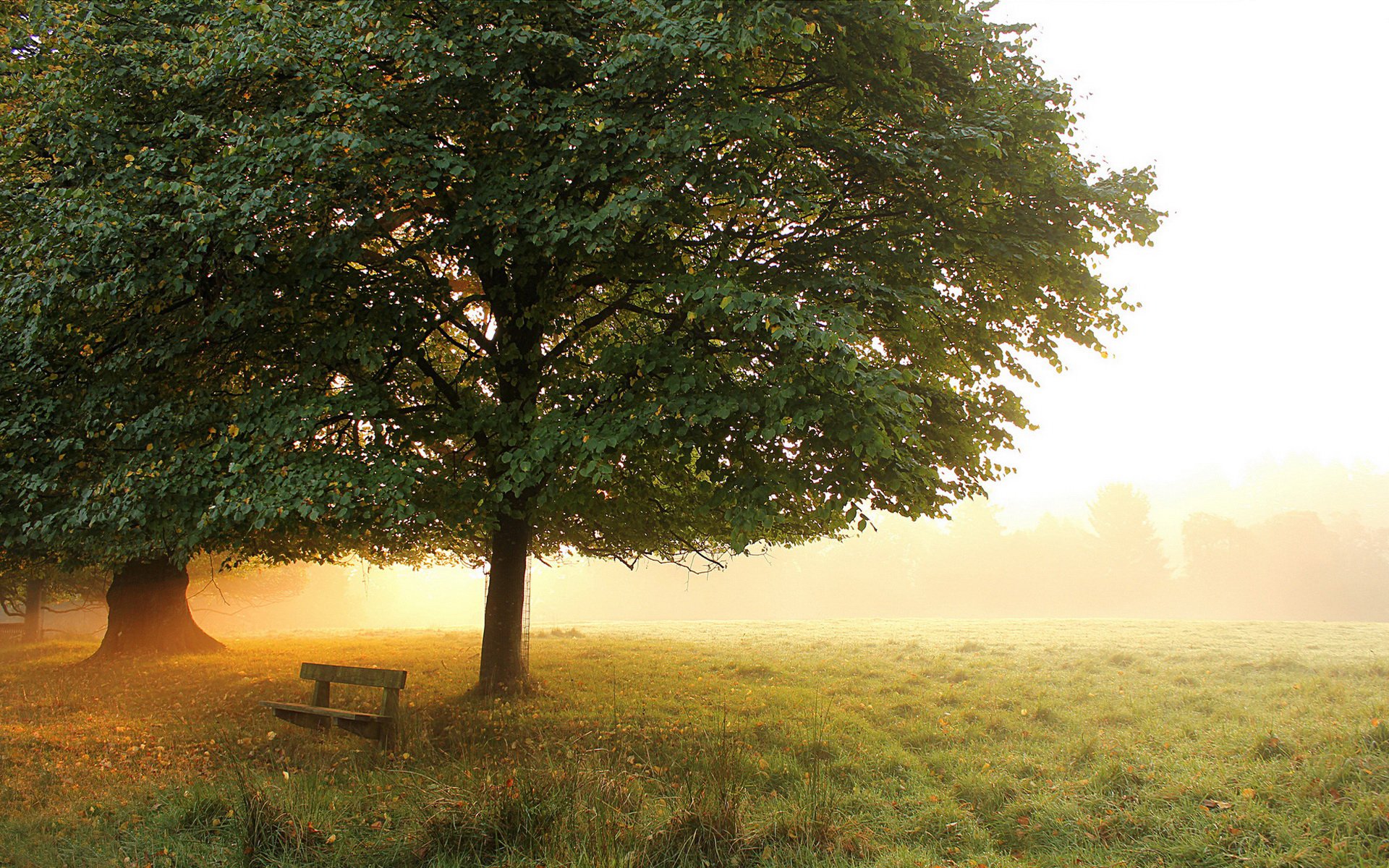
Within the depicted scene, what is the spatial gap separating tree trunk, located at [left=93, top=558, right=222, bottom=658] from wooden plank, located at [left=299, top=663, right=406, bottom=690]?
464 inches

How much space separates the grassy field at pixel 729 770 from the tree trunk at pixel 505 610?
2.06ft

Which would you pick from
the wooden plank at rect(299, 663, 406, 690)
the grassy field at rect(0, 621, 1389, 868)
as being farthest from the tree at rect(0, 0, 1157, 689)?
the grassy field at rect(0, 621, 1389, 868)

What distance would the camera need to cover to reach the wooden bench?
27.5ft

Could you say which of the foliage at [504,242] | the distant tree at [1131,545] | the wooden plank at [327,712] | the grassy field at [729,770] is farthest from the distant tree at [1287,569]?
the wooden plank at [327,712]

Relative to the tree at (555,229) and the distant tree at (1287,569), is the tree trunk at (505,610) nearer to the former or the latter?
the tree at (555,229)

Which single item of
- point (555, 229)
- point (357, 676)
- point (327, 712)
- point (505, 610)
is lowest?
point (327, 712)

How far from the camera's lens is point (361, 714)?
28.1ft

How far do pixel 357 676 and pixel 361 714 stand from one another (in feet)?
1.46

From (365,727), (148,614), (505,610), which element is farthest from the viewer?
(148,614)

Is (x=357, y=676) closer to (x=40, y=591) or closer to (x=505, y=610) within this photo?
(x=505, y=610)

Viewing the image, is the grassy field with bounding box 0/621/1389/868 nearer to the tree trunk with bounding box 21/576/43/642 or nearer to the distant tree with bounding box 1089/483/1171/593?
the tree trunk with bounding box 21/576/43/642

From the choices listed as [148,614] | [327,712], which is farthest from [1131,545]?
[327,712]

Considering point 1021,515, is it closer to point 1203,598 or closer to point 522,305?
point 1203,598

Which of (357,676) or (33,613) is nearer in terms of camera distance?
(357,676)
